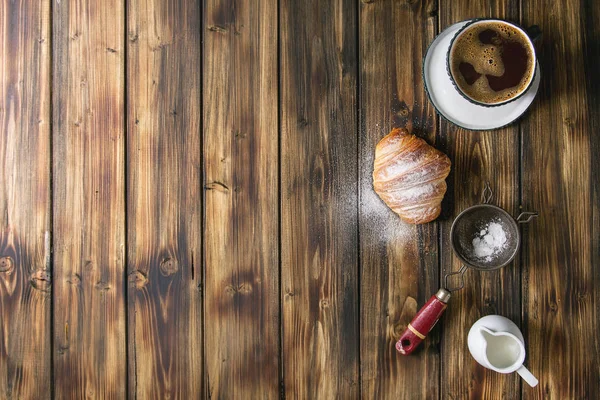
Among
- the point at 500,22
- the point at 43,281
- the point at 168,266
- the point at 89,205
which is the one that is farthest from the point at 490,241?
the point at 43,281

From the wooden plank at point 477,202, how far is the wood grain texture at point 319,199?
8.4 inches

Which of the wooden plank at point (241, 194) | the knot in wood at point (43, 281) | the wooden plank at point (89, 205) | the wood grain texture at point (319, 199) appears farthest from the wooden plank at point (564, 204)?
the knot in wood at point (43, 281)

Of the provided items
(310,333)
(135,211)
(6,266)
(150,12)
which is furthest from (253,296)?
(150,12)

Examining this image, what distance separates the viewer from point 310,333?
1058mm

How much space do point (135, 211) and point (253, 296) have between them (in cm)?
33

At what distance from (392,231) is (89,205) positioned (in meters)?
0.70

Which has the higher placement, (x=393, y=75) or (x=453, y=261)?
(x=393, y=75)

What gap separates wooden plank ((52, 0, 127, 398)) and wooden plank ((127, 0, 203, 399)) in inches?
1.6

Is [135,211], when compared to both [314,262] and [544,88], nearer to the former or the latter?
[314,262]

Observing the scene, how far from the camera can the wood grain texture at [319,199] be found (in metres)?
1.05

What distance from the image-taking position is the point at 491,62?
0.94m

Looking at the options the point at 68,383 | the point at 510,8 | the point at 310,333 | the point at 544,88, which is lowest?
the point at 68,383

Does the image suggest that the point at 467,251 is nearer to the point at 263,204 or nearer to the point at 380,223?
the point at 380,223

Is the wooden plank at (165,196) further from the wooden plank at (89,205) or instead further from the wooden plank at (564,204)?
the wooden plank at (564,204)
